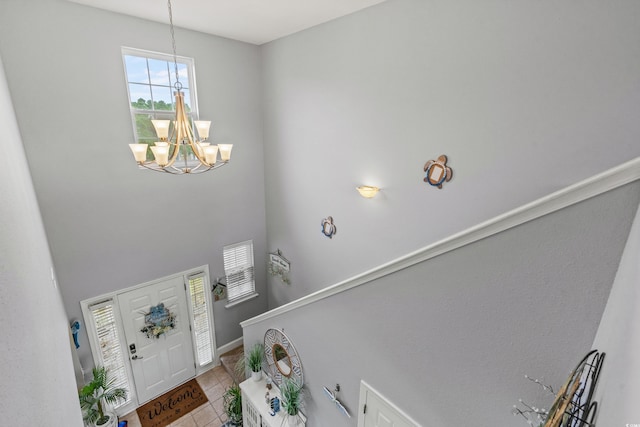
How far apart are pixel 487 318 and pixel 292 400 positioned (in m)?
2.30

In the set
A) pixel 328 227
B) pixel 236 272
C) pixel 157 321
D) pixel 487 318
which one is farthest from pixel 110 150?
pixel 487 318

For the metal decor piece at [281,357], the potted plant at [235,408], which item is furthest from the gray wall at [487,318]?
the potted plant at [235,408]

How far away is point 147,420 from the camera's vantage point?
4348 mm

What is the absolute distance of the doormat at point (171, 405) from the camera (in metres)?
4.35

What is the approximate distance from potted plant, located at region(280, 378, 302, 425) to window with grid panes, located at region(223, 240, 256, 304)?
2.52 meters

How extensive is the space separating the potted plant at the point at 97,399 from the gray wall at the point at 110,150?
45 centimetres

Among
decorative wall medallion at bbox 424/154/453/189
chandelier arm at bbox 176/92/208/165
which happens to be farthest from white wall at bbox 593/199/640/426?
chandelier arm at bbox 176/92/208/165

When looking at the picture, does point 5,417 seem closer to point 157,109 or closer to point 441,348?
point 441,348

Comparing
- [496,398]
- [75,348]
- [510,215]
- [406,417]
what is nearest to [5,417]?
[510,215]

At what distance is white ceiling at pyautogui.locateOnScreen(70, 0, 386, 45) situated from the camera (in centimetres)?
315

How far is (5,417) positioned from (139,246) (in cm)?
385

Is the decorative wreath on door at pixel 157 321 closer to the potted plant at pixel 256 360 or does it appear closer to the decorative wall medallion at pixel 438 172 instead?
the potted plant at pixel 256 360

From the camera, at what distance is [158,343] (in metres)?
4.66

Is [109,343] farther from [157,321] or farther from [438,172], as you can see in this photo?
[438,172]
